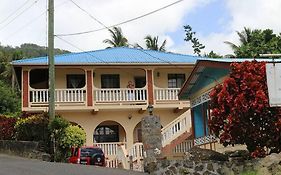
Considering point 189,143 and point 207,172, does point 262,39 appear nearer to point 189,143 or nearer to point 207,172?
point 189,143

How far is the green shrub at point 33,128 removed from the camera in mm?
22406

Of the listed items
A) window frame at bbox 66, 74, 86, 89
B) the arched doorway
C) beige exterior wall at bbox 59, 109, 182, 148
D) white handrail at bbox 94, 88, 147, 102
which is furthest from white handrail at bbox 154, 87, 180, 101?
window frame at bbox 66, 74, 86, 89

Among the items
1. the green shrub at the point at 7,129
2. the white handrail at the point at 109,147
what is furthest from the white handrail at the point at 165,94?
the green shrub at the point at 7,129

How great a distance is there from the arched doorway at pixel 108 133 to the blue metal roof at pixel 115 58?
4.43 meters

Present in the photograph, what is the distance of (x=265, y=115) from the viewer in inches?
521

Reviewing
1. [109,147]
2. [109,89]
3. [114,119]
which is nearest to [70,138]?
[109,147]

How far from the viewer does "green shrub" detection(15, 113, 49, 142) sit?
73.5 ft

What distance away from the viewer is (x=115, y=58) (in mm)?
31484

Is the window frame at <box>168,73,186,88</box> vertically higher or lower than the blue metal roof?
lower

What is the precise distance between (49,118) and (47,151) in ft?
4.78

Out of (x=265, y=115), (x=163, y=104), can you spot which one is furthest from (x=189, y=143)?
(x=265, y=115)

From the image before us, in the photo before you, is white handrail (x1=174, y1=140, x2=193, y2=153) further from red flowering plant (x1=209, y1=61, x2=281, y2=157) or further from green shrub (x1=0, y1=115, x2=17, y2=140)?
red flowering plant (x1=209, y1=61, x2=281, y2=157)

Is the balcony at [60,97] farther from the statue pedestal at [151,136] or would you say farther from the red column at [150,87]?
the statue pedestal at [151,136]

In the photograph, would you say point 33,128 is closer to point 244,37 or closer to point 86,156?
point 86,156
